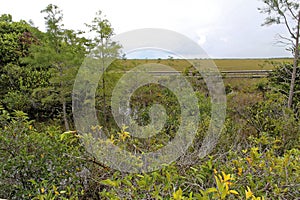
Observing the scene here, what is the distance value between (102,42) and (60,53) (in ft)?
3.52

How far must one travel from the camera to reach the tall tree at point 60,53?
18.3 ft

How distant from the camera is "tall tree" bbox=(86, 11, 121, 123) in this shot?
4.66 metres

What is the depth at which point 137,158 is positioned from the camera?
71.1 inches

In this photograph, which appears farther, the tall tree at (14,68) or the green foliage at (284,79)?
the tall tree at (14,68)

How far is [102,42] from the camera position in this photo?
5.12 m

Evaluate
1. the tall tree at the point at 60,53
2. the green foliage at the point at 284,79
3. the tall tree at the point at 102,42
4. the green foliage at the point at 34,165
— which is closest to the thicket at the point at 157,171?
the green foliage at the point at 34,165

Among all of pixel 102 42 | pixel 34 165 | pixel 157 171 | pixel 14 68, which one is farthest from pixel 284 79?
pixel 14 68

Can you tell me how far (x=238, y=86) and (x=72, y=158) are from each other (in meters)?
8.28

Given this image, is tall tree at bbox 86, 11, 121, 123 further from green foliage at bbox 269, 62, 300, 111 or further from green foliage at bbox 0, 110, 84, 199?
green foliage at bbox 269, 62, 300, 111

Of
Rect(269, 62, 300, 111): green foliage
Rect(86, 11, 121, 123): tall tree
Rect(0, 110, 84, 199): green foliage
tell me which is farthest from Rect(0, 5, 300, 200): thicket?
Rect(269, 62, 300, 111): green foliage

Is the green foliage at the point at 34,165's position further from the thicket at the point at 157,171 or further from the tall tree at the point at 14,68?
the tall tree at the point at 14,68

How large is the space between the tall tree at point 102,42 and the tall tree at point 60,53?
17.5 inches

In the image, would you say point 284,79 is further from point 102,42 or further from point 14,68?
point 14,68

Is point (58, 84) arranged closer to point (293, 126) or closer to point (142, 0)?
point (142, 0)
